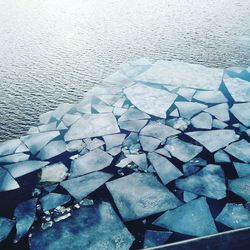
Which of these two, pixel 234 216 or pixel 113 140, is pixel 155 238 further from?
pixel 113 140

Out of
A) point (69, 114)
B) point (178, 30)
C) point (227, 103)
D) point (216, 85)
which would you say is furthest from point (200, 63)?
point (69, 114)

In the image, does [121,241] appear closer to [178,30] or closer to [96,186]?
[96,186]

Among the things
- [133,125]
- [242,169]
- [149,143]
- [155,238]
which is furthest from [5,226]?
[242,169]

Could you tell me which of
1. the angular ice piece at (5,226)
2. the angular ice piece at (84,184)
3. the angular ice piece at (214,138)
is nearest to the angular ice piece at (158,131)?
the angular ice piece at (214,138)

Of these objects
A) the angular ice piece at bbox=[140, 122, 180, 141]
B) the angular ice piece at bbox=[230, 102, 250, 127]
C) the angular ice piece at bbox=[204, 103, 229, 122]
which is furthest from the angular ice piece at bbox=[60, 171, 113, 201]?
the angular ice piece at bbox=[230, 102, 250, 127]

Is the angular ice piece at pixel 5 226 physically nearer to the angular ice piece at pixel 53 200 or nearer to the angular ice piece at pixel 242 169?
the angular ice piece at pixel 53 200

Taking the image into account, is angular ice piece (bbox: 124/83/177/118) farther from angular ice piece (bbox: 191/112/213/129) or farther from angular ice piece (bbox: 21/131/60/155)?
angular ice piece (bbox: 21/131/60/155)
